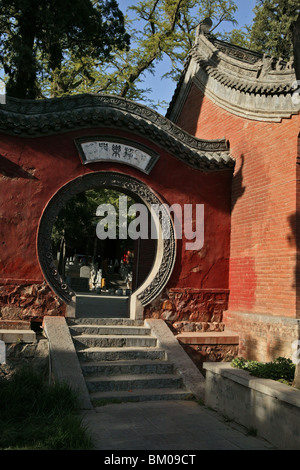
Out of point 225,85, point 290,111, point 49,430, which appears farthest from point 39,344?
point 225,85

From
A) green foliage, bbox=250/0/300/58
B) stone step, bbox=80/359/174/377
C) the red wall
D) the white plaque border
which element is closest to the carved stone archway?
the white plaque border

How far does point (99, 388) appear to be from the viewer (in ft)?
19.4

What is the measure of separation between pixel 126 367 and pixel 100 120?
4.14 m

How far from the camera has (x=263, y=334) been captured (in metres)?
7.20

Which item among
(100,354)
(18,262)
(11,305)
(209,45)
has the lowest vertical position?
(100,354)

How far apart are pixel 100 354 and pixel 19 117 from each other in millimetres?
3984

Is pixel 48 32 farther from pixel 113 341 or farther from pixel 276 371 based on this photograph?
pixel 276 371

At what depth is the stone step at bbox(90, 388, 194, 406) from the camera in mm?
5621

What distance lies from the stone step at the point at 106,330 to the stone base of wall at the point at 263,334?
1.81 m

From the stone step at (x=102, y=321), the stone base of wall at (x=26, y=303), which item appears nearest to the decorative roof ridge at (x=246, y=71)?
the stone step at (x=102, y=321)

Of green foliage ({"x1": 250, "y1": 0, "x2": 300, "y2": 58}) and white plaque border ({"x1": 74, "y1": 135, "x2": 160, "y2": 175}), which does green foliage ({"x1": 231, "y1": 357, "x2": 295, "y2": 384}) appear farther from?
green foliage ({"x1": 250, "y1": 0, "x2": 300, "y2": 58})

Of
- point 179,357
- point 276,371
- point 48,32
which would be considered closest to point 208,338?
point 179,357
